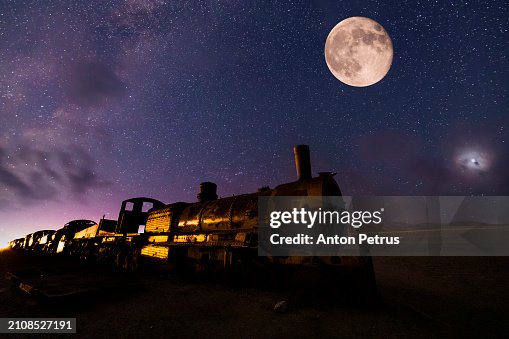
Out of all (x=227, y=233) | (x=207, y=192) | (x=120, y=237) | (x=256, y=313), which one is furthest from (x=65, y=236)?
(x=256, y=313)

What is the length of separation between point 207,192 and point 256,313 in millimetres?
7132

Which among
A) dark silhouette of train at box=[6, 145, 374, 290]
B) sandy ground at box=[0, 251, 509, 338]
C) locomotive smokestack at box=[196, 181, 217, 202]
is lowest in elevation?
sandy ground at box=[0, 251, 509, 338]

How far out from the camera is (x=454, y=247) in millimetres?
20953

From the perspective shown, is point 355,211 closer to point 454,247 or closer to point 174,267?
point 174,267

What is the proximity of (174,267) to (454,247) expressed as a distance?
893 inches

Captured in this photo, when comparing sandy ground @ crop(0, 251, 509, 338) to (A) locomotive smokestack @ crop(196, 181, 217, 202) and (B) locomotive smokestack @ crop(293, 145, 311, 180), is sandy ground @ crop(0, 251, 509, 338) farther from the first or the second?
(A) locomotive smokestack @ crop(196, 181, 217, 202)

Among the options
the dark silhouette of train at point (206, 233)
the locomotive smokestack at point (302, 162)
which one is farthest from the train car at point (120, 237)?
the locomotive smokestack at point (302, 162)

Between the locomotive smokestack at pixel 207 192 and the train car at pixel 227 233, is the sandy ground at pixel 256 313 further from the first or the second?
the locomotive smokestack at pixel 207 192

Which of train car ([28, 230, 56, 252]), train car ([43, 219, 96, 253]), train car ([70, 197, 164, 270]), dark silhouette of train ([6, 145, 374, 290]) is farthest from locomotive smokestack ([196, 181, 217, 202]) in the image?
train car ([28, 230, 56, 252])

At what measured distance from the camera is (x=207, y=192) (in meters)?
12.0

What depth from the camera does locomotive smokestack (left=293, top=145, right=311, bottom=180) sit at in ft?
26.8

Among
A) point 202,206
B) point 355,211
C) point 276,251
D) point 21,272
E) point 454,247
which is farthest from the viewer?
point 454,247

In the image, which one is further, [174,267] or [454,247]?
[454,247]

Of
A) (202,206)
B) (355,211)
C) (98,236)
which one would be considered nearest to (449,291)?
(355,211)
